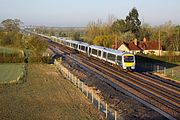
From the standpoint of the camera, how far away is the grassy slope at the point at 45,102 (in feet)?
63.4

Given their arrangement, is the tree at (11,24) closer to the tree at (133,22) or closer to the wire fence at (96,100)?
the tree at (133,22)

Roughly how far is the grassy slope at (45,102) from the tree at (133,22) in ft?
187

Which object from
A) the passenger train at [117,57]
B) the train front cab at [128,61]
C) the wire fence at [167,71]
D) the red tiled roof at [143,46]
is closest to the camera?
the train front cab at [128,61]

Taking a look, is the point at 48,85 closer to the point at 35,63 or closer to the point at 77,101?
the point at 77,101

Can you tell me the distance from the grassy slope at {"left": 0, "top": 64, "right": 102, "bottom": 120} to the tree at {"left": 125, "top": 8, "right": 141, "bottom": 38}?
56.9 meters

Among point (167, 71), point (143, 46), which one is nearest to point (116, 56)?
point (167, 71)

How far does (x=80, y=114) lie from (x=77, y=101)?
13.3ft

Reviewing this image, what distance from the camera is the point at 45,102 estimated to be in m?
23.4

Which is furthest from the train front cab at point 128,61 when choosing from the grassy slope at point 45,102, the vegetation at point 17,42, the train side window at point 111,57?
the vegetation at point 17,42

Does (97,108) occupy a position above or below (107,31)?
below

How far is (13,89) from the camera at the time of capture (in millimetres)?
29203

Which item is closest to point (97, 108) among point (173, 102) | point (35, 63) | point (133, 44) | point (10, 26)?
point (173, 102)

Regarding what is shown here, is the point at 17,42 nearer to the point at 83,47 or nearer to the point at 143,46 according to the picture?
the point at 83,47

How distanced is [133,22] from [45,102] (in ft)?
225
